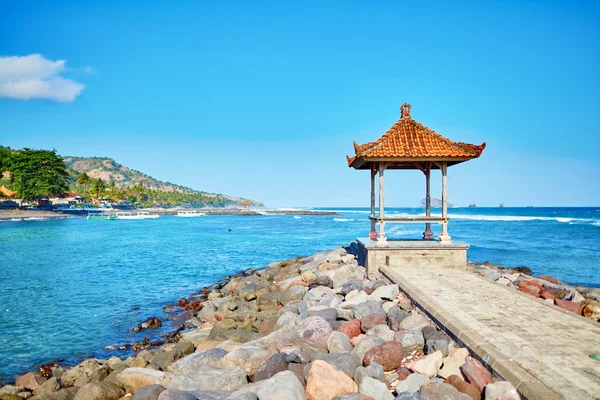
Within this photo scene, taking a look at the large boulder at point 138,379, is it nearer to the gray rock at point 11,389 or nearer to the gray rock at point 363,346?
the gray rock at point 11,389

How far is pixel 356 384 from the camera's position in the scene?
5.44m

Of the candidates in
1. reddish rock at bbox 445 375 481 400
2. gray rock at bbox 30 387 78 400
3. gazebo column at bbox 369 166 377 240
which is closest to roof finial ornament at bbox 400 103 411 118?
gazebo column at bbox 369 166 377 240

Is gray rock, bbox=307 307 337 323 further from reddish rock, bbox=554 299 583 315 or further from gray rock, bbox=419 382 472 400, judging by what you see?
reddish rock, bbox=554 299 583 315

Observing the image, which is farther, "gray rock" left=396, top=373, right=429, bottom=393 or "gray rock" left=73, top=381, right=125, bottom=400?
"gray rock" left=73, top=381, right=125, bottom=400

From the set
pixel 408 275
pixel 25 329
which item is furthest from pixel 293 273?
pixel 25 329

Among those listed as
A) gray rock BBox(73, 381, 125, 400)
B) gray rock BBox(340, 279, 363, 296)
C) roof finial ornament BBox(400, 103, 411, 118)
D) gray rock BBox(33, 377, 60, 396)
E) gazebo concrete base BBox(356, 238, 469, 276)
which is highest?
roof finial ornament BBox(400, 103, 411, 118)

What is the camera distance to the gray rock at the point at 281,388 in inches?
→ 195

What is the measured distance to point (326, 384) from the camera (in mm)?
5219

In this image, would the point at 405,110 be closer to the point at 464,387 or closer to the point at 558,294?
the point at 558,294

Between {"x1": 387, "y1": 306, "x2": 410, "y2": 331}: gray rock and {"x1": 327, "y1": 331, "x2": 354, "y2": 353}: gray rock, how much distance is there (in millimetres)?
943

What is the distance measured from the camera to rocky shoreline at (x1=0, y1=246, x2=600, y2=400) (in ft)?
16.8

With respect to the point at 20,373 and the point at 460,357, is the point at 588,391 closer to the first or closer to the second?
the point at 460,357

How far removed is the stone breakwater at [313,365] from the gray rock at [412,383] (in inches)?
0.5

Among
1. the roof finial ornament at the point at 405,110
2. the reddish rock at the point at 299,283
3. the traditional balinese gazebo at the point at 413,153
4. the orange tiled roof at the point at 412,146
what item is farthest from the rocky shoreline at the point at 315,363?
the roof finial ornament at the point at 405,110
